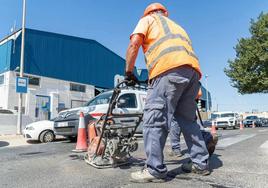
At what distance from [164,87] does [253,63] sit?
25886 mm

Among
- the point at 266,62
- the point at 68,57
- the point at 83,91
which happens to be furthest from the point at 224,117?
the point at 68,57

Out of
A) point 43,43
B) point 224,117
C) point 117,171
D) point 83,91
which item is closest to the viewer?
point 117,171

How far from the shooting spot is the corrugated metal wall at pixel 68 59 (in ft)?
77.7

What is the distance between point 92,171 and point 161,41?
1.79 m

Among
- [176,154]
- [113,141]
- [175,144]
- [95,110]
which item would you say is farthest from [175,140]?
[95,110]

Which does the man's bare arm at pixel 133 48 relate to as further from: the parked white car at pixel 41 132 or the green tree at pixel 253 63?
the green tree at pixel 253 63

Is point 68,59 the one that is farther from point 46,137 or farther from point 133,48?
point 133,48

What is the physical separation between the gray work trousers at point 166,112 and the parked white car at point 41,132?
7.86 m

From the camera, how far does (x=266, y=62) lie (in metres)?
24.6

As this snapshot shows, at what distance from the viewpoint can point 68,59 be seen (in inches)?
1069

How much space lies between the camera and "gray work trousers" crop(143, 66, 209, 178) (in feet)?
8.80

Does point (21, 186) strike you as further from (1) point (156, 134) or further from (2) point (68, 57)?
(2) point (68, 57)

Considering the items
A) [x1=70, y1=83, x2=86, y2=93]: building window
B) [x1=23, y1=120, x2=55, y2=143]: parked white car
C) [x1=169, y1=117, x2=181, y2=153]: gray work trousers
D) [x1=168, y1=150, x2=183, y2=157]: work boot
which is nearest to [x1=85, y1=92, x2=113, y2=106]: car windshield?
[x1=23, y1=120, x2=55, y2=143]: parked white car

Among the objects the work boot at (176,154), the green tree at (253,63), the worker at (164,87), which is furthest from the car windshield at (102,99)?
the green tree at (253,63)
